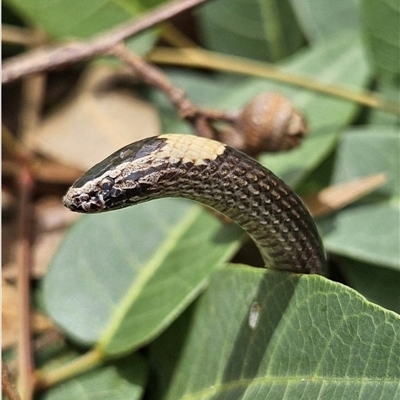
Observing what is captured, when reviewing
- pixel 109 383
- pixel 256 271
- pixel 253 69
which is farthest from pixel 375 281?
pixel 253 69

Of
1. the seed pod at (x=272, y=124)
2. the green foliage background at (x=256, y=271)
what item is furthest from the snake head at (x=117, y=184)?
the seed pod at (x=272, y=124)

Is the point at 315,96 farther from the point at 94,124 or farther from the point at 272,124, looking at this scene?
the point at 94,124

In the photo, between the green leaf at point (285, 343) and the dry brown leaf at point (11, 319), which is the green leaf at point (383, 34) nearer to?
the green leaf at point (285, 343)

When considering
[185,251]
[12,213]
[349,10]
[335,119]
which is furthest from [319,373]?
[349,10]

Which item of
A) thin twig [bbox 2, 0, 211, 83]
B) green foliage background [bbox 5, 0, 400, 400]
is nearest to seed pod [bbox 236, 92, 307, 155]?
green foliage background [bbox 5, 0, 400, 400]

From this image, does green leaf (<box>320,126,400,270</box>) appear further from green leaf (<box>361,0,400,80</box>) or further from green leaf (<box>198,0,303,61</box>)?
green leaf (<box>198,0,303,61</box>)

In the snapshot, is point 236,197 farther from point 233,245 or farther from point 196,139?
point 233,245
